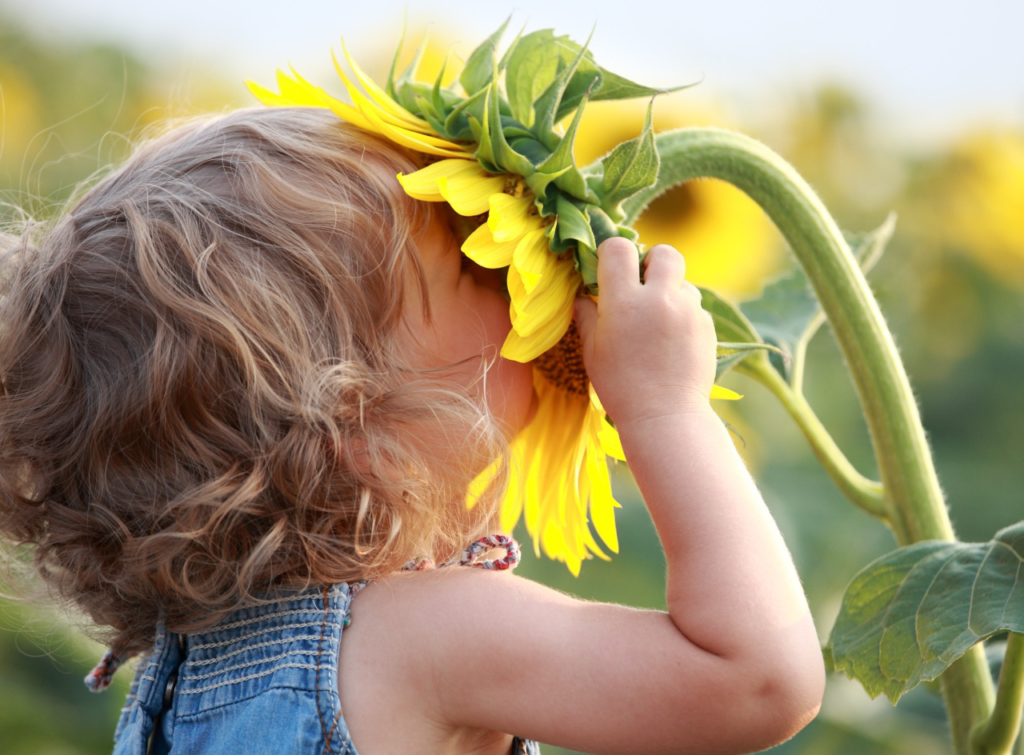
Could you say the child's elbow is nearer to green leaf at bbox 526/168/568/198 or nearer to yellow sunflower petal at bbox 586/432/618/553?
yellow sunflower petal at bbox 586/432/618/553

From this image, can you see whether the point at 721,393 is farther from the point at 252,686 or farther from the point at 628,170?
the point at 252,686

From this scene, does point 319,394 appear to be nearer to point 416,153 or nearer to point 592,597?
point 416,153

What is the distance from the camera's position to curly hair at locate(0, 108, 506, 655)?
755 mm

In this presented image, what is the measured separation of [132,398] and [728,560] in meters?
→ 0.46

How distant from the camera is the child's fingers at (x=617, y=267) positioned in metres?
0.69

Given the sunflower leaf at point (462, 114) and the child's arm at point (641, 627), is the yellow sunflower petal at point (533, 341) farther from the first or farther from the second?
the sunflower leaf at point (462, 114)

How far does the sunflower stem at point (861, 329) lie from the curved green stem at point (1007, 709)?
2 centimetres

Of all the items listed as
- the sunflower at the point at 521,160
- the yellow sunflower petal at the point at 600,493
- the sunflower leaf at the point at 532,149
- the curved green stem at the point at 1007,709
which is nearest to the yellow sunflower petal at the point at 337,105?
the sunflower at the point at 521,160

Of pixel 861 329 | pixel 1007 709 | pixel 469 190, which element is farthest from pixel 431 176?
pixel 1007 709

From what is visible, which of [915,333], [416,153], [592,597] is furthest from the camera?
[915,333]

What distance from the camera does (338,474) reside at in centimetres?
78

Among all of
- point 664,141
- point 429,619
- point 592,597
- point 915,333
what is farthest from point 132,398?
point 915,333

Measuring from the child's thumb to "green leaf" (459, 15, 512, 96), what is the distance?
18cm

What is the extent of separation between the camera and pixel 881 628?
0.72m
